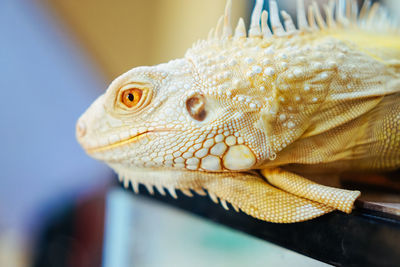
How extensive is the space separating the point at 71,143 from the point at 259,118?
248cm

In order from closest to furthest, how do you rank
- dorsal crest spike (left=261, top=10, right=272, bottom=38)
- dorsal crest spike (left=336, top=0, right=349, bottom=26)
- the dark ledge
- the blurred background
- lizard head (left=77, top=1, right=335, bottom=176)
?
the dark ledge → lizard head (left=77, top=1, right=335, bottom=176) → dorsal crest spike (left=261, top=10, right=272, bottom=38) → dorsal crest spike (left=336, top=0, right=349, bottom=26) → the blurred background

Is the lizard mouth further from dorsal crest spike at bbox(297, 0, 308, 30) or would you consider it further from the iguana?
dorsal crest spike at bbox(297, 0, 308, 30)

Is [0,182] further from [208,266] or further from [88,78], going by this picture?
[208,266]

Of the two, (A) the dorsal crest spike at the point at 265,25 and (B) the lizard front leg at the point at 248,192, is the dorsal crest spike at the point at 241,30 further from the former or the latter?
(B) the lizard front leg at the point at 248,192

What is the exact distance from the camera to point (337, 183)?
1082mm

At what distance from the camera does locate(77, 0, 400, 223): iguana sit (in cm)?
94

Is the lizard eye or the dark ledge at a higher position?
the lizard eye

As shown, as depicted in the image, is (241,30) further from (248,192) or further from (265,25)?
(248,192)

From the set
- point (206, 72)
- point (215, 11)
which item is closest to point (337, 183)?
point (206, 72)

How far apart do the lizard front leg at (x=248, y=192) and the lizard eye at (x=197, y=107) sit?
0.62ft

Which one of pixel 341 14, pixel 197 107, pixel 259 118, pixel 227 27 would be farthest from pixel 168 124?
pixel 341 14

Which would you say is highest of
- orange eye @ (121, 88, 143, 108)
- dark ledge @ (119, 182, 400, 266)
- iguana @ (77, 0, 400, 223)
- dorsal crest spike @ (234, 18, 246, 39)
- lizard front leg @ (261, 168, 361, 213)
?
dorsal crest spike @ (234, 18, 246, 39)

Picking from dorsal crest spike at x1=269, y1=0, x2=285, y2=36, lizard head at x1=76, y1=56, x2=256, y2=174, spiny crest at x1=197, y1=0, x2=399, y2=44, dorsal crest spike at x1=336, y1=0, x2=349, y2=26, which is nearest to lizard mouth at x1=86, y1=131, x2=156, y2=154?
lizard head at x1=76, y1=56, x2=256, y2=174

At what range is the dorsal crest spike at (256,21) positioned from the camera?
1.05 metres
